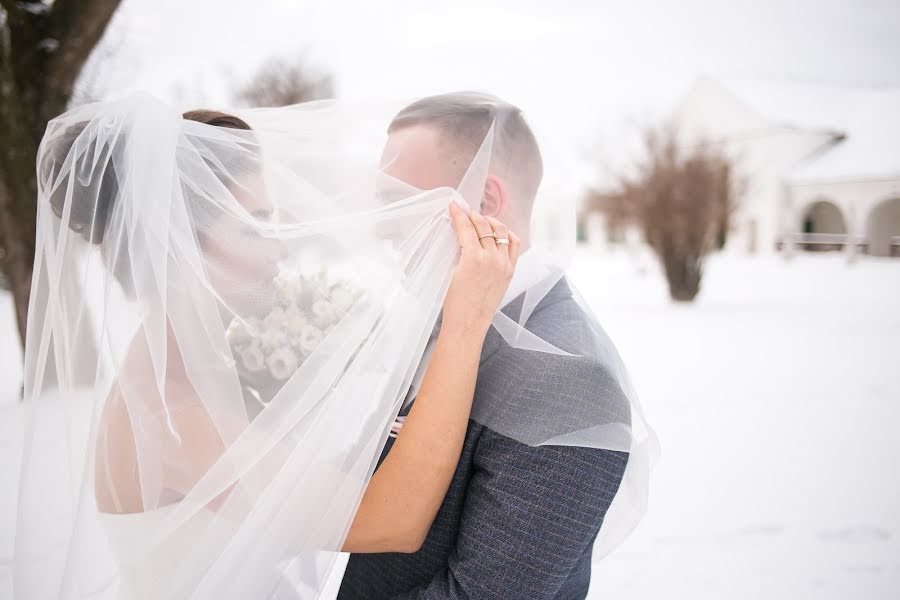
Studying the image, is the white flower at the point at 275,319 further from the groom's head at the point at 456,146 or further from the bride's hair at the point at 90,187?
the groom's head at the point at 456,146

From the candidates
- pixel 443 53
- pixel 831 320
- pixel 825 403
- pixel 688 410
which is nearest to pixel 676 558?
pixel 688 410

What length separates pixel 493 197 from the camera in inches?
47.1

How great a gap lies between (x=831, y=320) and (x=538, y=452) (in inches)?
357

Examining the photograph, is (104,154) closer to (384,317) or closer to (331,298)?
(331,298)

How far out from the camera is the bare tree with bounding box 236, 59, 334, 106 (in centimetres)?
1509

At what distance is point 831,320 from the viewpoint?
26.5 feet

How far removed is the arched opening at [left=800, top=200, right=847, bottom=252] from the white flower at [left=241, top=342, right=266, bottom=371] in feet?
22.6

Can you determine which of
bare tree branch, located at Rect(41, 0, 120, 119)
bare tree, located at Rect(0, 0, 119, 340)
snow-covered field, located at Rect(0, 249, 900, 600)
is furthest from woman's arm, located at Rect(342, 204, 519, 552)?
bare tree branch, located at Rect(41, 0, 120, 119)

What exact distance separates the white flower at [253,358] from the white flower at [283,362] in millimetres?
26

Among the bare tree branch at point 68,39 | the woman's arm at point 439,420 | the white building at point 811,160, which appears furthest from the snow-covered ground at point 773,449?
the bare tree branch at point 68,39

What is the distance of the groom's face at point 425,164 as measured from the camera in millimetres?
1188

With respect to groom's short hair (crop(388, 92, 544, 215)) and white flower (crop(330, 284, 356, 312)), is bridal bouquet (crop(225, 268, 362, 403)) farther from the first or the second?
groom's short hair (crop(388, 92, 544, 215))

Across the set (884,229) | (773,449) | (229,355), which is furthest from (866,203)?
(229,355)

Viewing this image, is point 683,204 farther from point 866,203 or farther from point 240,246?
point 240,246
